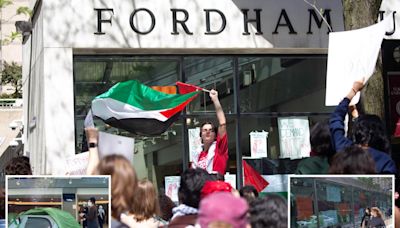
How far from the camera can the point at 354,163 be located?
5.94 metres

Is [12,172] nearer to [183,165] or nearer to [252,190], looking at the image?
[252,190]

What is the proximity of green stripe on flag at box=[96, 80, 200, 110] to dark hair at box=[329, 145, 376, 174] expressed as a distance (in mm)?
6029

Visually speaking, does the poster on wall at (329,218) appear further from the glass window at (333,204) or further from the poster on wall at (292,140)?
the poster on wall at (292,140)

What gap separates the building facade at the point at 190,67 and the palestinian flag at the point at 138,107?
2.39ft

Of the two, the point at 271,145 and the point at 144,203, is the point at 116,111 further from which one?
the point at 144,203

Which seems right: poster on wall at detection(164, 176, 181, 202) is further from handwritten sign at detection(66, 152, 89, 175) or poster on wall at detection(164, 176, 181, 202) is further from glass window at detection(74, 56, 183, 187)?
handwritten sign at detection(66, 152, 89, 175)

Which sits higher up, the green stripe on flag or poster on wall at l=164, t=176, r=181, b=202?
the green stripe on flag

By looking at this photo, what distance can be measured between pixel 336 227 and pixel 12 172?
2537 mm

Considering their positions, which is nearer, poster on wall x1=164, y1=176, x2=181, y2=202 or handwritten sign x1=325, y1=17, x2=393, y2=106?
handwritten sign x1=325, y1=17, x2=393, y2=106

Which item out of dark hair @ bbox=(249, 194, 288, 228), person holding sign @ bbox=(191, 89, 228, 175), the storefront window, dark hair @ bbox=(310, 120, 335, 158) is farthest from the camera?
the storefront window

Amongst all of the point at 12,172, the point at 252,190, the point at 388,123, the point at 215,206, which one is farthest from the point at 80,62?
the point at 215,206

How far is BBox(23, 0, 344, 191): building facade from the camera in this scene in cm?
1295

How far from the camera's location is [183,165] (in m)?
13.4

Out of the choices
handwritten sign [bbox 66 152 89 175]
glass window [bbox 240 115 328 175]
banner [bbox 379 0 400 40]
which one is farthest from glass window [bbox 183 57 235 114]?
handwritten sign [bbox 66 152 89 175]
